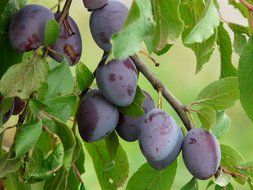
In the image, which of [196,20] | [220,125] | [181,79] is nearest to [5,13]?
[196,20]

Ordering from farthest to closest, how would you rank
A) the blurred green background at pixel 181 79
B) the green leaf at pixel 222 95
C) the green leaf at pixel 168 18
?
the blurred green background at pixel 181 79, the green leaf at pixel 222 95, the green leaf at pixel 168 18

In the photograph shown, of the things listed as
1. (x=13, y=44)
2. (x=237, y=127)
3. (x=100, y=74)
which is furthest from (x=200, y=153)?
(x=237, y=127)

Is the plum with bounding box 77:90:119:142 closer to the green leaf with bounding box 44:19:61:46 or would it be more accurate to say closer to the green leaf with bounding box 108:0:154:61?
the green leaf with bounding box 44:19:61:46

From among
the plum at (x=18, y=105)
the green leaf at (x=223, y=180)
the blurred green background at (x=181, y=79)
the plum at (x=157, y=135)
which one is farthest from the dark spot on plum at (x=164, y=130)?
the blurred green background at (x=181, y=79)

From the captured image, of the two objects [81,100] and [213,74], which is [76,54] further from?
[213,74]

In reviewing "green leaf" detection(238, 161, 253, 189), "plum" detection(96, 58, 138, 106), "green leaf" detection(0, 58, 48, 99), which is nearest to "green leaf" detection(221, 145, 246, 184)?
"green leaf" detection(238, 161, 253, 189)

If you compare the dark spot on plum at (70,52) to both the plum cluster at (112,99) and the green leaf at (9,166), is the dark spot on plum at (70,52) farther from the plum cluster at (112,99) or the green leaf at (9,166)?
the green leaf at (9,166)
